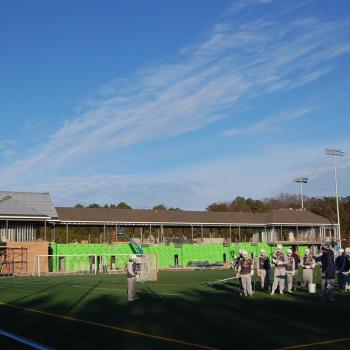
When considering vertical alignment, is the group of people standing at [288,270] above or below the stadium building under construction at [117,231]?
below

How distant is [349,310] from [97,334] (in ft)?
26.9

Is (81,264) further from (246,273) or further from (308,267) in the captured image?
(246,273)

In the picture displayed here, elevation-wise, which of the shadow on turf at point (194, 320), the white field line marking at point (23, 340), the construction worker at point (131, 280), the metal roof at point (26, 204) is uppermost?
the metal roof at point (26, 204)

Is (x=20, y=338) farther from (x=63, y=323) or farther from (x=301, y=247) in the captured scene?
(x=301, y=247)

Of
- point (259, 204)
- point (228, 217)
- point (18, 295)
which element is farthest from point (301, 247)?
point (18, 295)

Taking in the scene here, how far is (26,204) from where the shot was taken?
210ft

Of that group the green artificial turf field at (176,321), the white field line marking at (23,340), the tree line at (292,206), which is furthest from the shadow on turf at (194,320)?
the tree line at (292,206)

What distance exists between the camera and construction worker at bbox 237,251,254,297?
23.0 m

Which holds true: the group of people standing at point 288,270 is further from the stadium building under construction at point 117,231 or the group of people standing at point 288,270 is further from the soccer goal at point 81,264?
the stadium building under construction at point 117,231

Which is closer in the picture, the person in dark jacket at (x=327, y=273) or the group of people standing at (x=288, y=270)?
the person in dark jacket at (x=327, y=273)

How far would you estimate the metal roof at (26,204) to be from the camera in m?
59.5

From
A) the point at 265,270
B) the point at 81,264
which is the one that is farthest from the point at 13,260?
the point at 265,270

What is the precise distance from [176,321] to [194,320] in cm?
51

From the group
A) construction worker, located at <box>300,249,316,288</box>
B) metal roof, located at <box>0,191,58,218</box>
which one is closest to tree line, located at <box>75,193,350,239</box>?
metal roof, located at <box>0,191,58,218</box>
